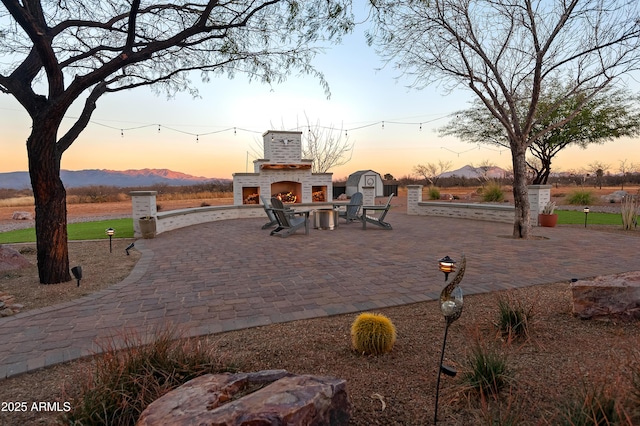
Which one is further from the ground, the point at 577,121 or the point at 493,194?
the point at 577,121

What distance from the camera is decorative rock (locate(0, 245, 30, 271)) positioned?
16.3ft

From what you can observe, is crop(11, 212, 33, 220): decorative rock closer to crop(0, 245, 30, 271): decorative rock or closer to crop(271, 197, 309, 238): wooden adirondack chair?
crop(0, 245, 30, 271): decorative rock

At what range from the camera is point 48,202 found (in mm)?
4273

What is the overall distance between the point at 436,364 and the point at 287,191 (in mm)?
12881

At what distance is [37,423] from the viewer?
1.69m

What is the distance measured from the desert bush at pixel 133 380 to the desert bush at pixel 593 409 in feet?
5.37

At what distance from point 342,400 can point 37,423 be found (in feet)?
5.17

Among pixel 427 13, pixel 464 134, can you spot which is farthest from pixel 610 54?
pixel 464 134

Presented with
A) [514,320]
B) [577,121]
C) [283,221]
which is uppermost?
[577,121]

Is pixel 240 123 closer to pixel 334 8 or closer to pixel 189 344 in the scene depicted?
pixel 334 8

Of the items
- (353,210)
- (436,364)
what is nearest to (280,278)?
(436,364)

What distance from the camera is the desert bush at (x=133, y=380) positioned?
1505mm

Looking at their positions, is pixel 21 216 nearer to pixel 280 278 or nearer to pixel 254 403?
pixel 280 278

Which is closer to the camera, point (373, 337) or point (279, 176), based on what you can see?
point (373, 337)
